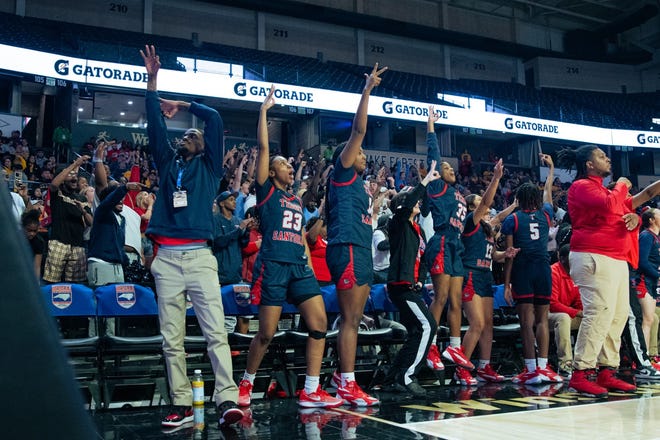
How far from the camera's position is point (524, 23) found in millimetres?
28484

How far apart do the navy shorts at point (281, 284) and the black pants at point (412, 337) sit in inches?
40.4

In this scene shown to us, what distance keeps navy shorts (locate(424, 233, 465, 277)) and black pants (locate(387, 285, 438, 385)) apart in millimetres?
544

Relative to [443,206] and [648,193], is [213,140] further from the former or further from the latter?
[648,193]

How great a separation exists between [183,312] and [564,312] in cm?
468

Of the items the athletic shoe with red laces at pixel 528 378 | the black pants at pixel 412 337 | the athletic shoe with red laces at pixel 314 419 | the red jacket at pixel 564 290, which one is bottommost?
the athletic shoe with red laces at pixel 528 378

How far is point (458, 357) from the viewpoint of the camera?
5.78 m

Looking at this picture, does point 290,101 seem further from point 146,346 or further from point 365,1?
point 146,346

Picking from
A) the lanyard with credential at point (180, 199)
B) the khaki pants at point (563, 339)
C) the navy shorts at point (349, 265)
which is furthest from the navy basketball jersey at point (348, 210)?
the khaki pants at point (563, 339)

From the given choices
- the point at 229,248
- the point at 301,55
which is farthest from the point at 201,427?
the point at 301,55

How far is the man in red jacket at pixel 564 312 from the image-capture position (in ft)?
22.5

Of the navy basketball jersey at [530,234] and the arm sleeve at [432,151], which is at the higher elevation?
the arm sleeve at [432,151]

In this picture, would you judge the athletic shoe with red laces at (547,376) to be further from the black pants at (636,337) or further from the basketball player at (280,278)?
the basketball player at (280,278)

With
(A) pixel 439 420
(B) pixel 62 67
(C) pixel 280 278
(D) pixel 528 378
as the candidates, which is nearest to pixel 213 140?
(C) pixel 280 278

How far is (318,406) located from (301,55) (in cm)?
2115
